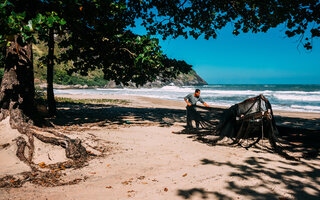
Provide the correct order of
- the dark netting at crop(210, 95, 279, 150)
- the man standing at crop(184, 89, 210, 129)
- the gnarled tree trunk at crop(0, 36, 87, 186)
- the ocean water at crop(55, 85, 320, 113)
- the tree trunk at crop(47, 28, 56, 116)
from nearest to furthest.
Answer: the gnarled tree trunk at crop(0, 36, 87, 186), the dark netting at crop(210, 95, 279, 150), the man standing at crop(184, 89, 210, 129), the tree trunk at crop(47, 28, 56, 116), the ocean water at crop(55, 85, 320, 113)

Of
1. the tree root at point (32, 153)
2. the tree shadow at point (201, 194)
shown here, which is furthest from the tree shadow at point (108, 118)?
the tree shadow at point (201, 194)

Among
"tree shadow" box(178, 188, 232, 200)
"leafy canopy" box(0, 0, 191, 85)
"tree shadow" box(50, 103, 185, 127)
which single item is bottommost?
"tree shadow" box(50, 103, 185, 127)

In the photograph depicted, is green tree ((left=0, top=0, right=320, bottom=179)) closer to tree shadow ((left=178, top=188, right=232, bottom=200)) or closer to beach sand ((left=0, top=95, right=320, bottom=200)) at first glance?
beach sand ((left=0, top=95, right=320, bottom=200))

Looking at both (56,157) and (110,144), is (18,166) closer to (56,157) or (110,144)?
(56,157)

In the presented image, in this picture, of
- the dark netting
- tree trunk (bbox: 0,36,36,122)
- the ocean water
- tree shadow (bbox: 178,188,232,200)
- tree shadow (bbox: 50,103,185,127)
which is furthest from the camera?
the ocean water

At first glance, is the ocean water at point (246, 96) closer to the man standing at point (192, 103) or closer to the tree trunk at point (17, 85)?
the man standing at point (192, 103)

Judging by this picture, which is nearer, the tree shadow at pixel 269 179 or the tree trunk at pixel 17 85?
the tree shadow at pixel 269 179

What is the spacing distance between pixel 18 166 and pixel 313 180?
587 cm

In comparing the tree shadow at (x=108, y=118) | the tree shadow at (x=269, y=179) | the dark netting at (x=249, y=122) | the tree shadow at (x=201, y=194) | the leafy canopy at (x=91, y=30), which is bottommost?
the tree shadow at (x=108, y=118)

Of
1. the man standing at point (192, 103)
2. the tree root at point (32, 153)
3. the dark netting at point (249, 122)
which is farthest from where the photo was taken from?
the man standing at point (192, 103)

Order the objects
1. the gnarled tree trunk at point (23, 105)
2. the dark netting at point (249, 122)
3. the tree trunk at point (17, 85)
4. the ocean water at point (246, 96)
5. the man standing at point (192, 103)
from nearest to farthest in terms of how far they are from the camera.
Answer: the gnarled tree trunk at point (23, 105) < the tree trunk at point (17, 85) < the dark netting at point (249, 122) < the man standing at point (192, 103) < the ocean water at point (246, 96)

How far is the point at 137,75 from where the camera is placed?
29.6 feet

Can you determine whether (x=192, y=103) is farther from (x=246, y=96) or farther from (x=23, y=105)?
(x=246, y=96)

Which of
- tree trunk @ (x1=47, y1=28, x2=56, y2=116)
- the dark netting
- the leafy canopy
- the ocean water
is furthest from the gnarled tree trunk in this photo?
the ocean water
